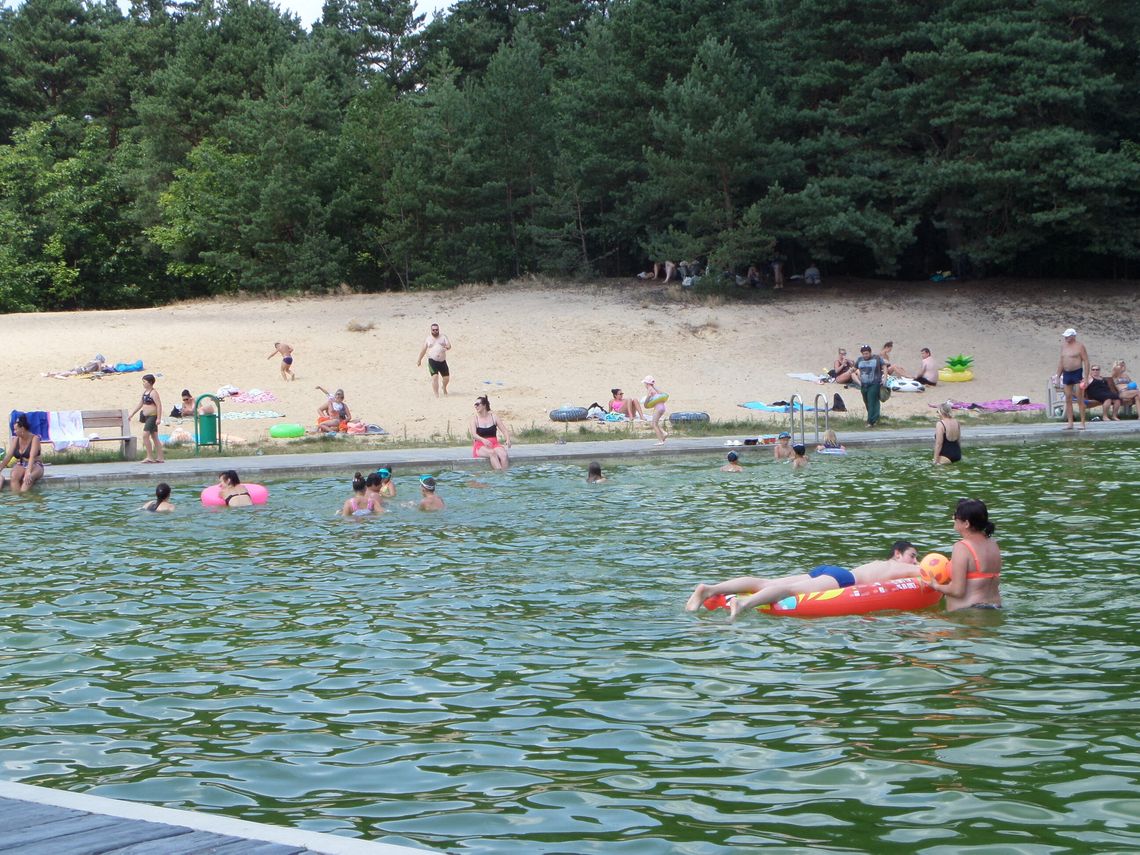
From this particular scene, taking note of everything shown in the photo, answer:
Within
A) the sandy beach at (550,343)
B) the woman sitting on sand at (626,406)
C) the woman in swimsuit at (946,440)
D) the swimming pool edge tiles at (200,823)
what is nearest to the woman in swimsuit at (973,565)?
the swimming pool edge tiles at (200,823)

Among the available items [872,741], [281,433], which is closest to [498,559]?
[872,741]

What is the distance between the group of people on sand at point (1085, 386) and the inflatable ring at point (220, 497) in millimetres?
12818

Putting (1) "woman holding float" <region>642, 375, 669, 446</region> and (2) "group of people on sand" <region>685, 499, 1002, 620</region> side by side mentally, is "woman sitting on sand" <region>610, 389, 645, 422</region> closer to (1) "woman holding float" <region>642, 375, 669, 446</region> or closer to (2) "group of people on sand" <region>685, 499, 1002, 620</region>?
(1) "woman holding float" <region>642, 375, 669, 446</region>

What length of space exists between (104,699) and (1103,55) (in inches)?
1451

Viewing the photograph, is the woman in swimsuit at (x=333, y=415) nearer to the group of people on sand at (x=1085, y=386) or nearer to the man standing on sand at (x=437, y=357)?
the man standing on sand at (x=437, y=357)

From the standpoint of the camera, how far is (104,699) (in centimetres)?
750

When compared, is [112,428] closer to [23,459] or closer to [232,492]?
[23,459]

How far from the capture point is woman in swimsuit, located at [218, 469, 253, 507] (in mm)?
15375

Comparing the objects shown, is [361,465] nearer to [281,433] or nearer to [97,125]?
[281,433]

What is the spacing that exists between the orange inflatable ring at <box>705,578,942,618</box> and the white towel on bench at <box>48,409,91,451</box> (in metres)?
14.4

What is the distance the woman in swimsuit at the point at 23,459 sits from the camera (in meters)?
17.1

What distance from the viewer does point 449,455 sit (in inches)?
763

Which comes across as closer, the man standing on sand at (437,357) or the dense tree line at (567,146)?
the man standing on sand at (437,357)

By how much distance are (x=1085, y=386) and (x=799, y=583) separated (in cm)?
1459
